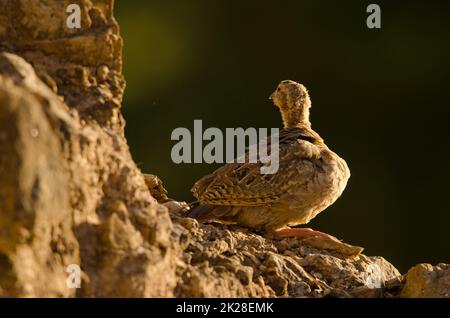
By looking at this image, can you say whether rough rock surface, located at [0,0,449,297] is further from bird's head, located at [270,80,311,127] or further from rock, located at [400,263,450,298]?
bird's head, located at [270,80,311,127]

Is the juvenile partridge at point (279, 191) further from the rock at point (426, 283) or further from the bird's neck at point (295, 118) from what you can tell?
the rock at point (426, 283)

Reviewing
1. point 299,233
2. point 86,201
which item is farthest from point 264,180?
point 86,201

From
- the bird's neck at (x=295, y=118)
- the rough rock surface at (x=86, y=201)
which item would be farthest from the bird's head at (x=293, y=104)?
the rough rock surface at (x=86, y=201)

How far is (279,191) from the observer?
284 inches

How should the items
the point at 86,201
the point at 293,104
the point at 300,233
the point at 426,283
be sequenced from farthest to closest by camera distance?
the point at 293,104
the point at 300,233
the point at 426,283
the point at 86,201

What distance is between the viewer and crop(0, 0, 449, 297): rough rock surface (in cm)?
360

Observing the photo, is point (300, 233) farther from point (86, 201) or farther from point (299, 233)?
point (86, 201)

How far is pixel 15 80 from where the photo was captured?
3859mm

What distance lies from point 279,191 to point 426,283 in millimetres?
2143

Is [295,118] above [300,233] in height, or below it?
above

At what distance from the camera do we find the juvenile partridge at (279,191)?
7172mm

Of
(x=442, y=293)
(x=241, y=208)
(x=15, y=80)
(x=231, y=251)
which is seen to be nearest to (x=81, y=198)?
(x=15, y=80)

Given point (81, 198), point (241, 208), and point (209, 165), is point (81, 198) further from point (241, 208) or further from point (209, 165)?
point (209, 165)

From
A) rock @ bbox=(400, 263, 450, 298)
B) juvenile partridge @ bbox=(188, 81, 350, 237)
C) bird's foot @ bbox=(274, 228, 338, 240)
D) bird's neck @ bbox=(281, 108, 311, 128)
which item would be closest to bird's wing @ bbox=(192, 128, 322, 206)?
juvenile partridge @ bbox=(188, 81, 350, 237)
